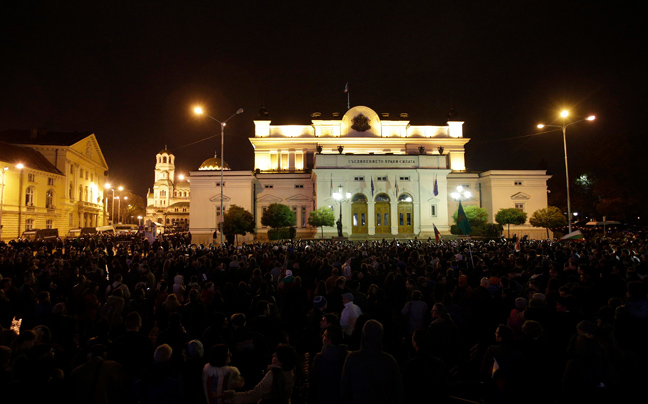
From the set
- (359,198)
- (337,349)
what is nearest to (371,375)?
(337,349)

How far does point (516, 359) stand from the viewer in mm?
4492

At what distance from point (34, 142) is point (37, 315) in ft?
216

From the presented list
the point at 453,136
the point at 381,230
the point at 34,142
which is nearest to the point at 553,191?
the point at 453,136

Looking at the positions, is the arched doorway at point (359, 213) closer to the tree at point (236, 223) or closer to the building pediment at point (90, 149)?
the tree at point (236, 223)

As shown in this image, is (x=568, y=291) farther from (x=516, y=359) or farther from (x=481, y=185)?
(x=481, y=185)

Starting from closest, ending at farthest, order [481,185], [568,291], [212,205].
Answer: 1. [568,291]
2. [212,205]
3. [481,185]

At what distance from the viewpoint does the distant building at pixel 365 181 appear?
146 feet

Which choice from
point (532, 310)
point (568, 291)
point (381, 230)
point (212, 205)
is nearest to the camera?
point (532, 310)

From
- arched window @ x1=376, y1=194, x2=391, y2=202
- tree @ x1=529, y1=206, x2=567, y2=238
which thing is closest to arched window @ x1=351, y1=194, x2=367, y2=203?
arched window @ x1=376, y1=194, x2=391, y2=202

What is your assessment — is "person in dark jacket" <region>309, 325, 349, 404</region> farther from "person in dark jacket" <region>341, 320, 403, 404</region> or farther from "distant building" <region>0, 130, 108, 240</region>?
"distant building" <region>0, 130, 108, 240</region>

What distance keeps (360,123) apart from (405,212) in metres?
17.9

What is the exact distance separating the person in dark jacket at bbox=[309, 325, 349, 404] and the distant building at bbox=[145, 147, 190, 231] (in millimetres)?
118817

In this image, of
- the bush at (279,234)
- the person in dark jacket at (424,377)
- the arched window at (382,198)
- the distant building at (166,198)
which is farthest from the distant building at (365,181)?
the distant building at (166,198)

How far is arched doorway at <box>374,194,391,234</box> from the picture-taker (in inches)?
1768
